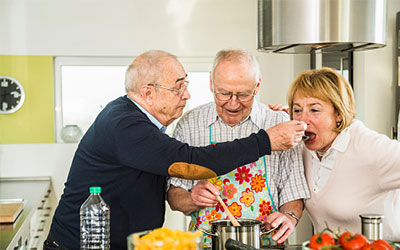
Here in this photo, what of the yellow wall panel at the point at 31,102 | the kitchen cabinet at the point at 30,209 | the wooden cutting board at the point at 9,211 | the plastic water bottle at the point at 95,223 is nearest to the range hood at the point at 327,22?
the plastic water bottle at the point at 95,223

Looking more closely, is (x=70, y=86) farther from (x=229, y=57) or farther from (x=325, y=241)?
(x=325, y=241)

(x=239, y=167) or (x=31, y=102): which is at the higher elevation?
(x=31, y=102)

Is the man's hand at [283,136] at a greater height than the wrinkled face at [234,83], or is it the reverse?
the wrinkled face at [234,83]

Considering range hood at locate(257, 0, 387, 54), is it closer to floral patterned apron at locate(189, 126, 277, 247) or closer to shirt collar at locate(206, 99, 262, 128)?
shirt collar at locate(206, 99, 262, 128)

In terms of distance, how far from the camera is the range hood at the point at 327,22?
63.4 inches

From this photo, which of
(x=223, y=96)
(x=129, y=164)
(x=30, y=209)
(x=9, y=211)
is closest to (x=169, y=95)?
(x=223, y=96)

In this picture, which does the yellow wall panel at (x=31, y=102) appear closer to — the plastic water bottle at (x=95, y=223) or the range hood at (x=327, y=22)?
the plastic water bottle at (x=95, y=223)

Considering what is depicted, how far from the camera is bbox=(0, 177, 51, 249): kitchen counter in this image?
2.46 meters

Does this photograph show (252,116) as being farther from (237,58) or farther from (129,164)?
(129,164)

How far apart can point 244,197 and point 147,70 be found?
2.11ft

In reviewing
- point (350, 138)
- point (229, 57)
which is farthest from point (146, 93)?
point (350, 138)

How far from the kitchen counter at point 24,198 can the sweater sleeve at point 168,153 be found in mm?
817

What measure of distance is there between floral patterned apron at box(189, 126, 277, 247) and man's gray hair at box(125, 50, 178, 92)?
510 mm

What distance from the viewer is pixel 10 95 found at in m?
4.63
